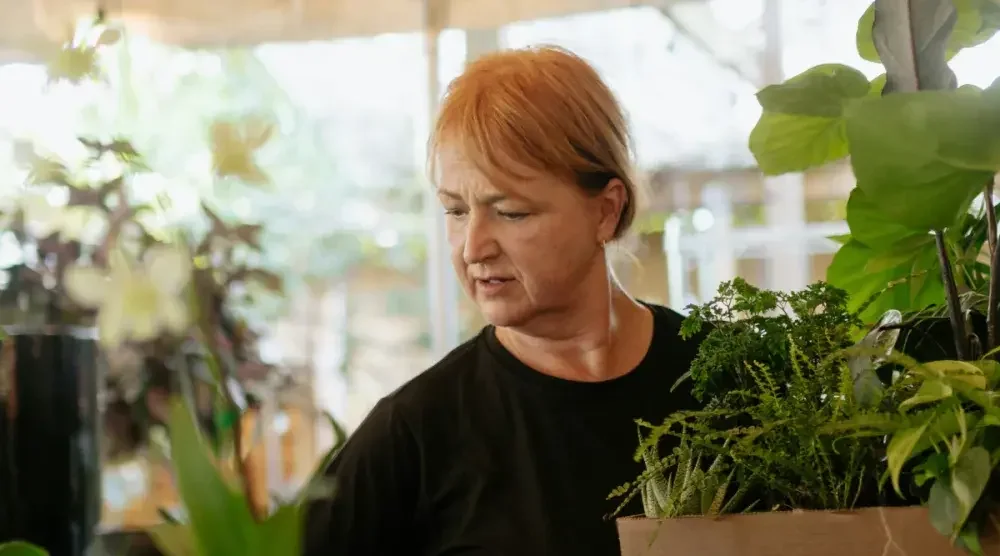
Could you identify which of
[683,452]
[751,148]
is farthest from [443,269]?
[683,452]

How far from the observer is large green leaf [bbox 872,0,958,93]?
76 centimetres

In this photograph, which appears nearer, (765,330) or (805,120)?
(765,330)

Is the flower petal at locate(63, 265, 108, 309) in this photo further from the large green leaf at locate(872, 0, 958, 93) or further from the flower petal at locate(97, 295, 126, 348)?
the large green leaf at locate(872, 0, 958, 93)

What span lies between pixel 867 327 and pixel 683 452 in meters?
0.23

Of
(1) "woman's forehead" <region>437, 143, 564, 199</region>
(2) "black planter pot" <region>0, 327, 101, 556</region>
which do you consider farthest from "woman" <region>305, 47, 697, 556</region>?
(2) "black planter pot" <region>0, 327, 101, 556</region>

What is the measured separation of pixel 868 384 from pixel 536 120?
507 millimetres

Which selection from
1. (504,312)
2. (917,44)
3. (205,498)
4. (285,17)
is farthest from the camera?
(285,17)

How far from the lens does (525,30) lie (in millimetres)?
2676

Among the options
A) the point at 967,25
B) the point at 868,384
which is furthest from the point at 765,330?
the point at 967,25

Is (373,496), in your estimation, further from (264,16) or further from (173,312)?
(264,16)

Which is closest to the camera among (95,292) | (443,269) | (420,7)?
(95,292)

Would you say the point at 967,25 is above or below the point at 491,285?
above

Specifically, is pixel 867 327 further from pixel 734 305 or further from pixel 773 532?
pixel 773 532

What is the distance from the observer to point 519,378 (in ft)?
3.70
